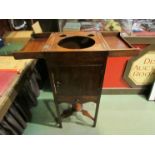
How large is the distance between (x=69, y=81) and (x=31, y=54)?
0.39 metres

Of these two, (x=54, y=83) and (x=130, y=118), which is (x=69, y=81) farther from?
(x=130, y=118)

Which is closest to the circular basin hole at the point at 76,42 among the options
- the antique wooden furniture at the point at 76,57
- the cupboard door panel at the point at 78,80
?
the antique wooden furniture at the point at 76,57

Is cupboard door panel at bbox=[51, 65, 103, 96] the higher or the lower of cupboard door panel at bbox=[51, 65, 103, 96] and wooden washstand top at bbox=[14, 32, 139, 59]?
the lower

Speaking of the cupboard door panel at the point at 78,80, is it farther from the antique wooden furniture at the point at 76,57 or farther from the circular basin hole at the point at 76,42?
the circular basin hole at the point at 76,42

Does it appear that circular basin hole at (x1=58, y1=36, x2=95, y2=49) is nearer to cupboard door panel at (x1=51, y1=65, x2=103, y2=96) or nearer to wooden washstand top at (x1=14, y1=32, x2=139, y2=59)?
wooden washstand top at (x1=14, y1=32, x2=139, y2=59)

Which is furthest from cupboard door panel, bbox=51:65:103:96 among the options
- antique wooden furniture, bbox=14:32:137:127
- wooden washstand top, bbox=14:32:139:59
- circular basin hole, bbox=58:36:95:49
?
circular basin hole, bbox=58:36:95:49

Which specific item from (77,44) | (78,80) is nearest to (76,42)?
(77,44)

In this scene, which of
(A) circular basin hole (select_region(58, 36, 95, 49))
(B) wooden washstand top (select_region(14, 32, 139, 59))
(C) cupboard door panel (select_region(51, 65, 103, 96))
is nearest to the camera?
(B) wooden washstand top (select_region(14, 32, 139, 59))

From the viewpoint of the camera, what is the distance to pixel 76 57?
45.9 inches

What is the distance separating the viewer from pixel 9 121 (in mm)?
1545

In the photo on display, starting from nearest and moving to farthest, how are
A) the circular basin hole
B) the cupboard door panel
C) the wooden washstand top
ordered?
the wooden washstand top < the cupboard door panel < the circular basin hole

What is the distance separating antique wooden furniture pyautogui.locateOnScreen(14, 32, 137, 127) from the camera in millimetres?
1152

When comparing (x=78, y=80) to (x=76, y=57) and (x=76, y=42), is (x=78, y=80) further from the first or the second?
(x=76, y=42)
